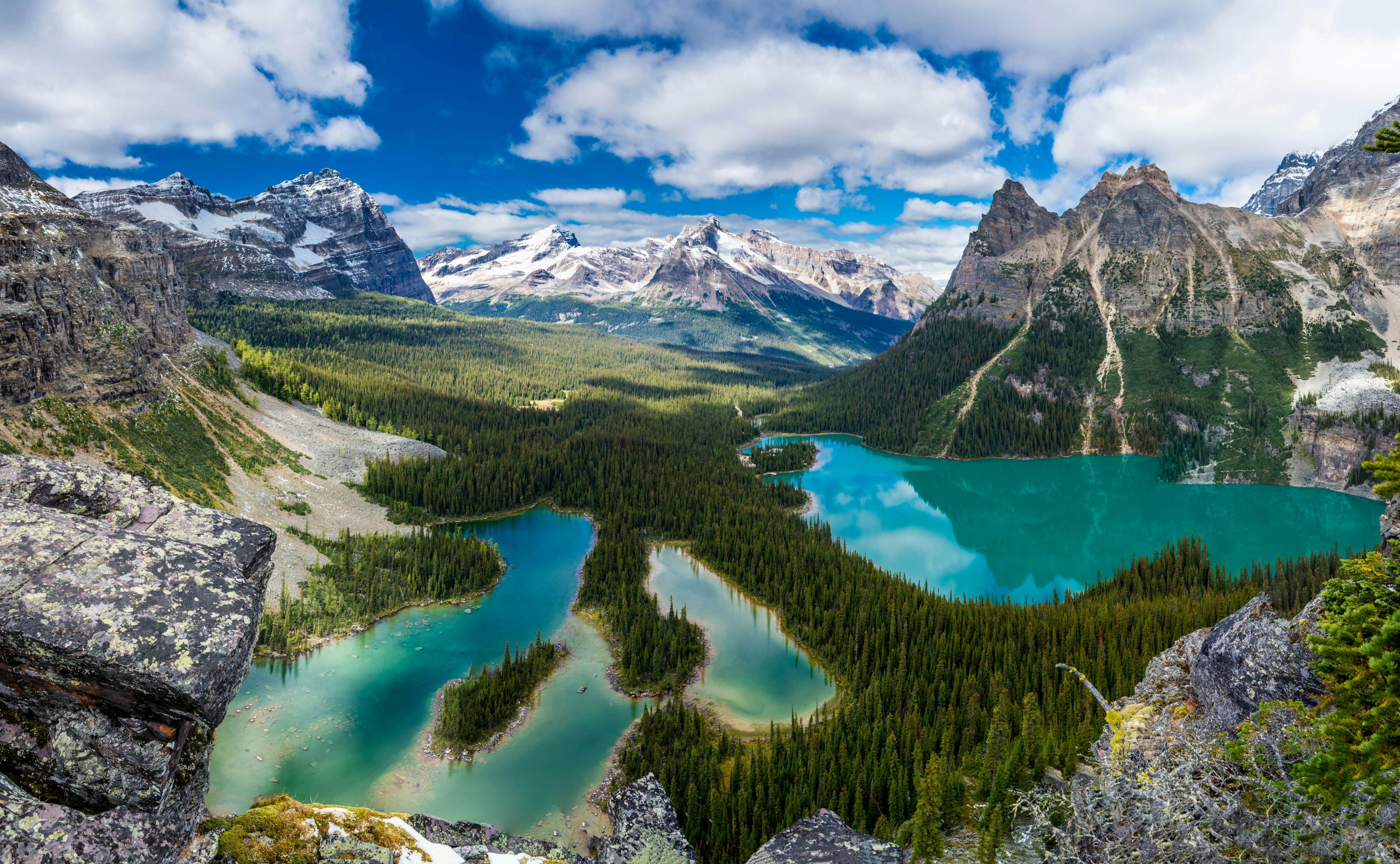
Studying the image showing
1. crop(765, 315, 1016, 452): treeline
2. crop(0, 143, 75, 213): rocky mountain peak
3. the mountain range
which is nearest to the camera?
crop(0, 143, 75, 213): rocky mountain peak

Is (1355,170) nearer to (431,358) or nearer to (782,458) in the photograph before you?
(782,458)

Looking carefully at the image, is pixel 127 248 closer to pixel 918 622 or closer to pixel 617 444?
pixel 617 444

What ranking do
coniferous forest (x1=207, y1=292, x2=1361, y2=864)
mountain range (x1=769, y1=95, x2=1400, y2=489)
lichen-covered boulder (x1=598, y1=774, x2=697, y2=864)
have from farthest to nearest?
mountain range (x1=769, y1=95, x2=1400, y2=489)
coniferous forest (x1=207, y1=292, x2=1361, y2=864)
lichen-covered boulder (x1=598, y1=774, x2=697, y2=864)

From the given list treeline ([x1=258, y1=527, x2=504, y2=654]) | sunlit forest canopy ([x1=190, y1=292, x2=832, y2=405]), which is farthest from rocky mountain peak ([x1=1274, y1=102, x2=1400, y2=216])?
treeline ([x1=258, y1=527, x2=504, y2=654])

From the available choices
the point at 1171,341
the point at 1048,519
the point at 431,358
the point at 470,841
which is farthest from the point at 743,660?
the point at 431,358

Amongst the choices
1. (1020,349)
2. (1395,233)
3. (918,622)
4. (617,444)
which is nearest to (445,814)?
(918,622)

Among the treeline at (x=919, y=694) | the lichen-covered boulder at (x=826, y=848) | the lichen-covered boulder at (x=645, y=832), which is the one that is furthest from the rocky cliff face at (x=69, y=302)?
the lichen-covered boulder at (x=826, y=848)

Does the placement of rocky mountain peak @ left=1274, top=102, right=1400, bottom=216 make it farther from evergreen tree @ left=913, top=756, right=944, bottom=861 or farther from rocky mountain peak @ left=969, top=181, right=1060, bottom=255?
evergreen tree @ left=913, top=756, right=944, bottom=861
